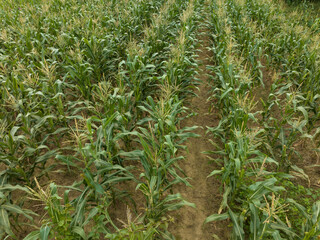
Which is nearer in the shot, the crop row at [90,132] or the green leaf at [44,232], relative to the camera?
the green leaf at [44,232]

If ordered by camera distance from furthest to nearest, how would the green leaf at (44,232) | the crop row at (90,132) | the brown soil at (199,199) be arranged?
the brown soil at (199,199), the crop row at (90,132), the green leaf at (44,232)

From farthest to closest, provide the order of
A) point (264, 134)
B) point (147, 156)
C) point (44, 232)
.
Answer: point (264, 134) → point (147, 156) → point (44, 232)

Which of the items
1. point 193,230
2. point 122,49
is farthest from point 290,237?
point 122,49

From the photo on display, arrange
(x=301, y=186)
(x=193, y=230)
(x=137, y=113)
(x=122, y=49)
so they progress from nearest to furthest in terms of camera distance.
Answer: (x=193, y=230) < (x=301, y=186) < (x=137, y=113) < (x=122, y=49)

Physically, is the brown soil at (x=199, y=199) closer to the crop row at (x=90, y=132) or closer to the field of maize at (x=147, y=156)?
the field of maize at (x=147, y=156)

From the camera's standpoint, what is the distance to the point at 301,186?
3299 mm

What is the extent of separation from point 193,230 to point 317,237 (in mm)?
1401

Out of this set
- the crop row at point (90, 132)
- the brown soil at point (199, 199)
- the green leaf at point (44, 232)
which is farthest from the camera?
the brown soil at point (199, 199)

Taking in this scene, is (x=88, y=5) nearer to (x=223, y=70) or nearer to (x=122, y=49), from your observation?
(x=122, y=49)

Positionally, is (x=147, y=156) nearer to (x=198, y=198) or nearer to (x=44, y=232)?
(x=198, y=198)

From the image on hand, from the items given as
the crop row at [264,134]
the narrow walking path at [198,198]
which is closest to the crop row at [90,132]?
the narrow walking path at [198,198]

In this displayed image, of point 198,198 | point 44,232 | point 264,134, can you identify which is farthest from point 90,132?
point 264,134

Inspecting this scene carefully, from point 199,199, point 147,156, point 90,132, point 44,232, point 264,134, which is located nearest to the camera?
point 44,232

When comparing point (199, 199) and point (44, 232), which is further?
point (199, 199)
